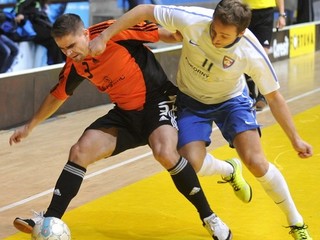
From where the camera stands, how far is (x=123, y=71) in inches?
203

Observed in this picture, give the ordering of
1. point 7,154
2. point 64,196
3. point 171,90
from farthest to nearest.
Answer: point 7,154, point 171,90, point 64,196

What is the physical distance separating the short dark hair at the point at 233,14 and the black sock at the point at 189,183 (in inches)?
34.6

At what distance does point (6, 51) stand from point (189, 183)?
6.14 meters

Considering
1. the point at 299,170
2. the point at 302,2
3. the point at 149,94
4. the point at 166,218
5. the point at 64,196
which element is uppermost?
the point at 149,94

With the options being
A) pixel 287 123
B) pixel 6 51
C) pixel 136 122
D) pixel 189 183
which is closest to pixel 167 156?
pixel 189 183

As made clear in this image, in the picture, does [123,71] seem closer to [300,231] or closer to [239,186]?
[239,186]

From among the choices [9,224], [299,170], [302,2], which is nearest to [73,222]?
[9,224]

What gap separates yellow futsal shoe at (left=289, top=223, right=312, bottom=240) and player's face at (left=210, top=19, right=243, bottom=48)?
3.85 ft

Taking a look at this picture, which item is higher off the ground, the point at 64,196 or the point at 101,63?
the point at 101,63

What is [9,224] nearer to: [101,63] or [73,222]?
[73,222]

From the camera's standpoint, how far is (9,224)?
5.59 metres

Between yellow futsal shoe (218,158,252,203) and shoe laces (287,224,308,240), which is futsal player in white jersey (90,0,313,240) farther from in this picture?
yellow futsal shoe (218,158,252,203)

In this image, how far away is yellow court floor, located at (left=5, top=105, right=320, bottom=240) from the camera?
17.4ft

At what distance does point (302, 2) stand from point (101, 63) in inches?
549
